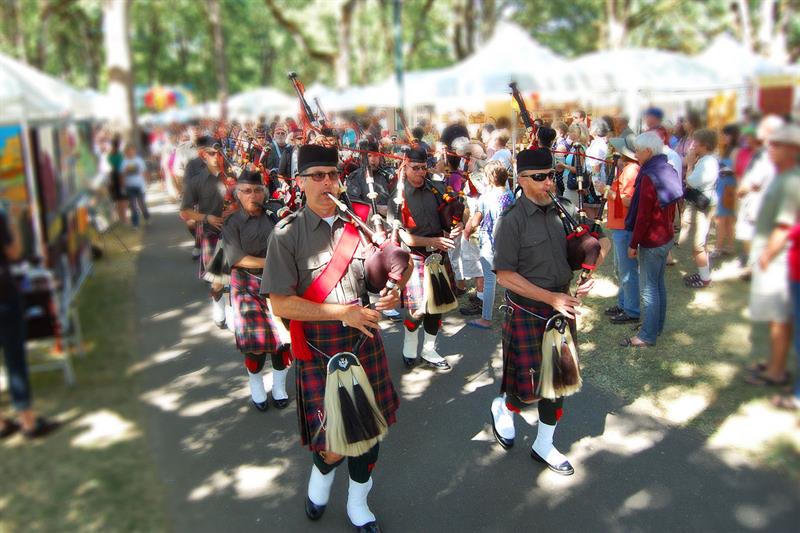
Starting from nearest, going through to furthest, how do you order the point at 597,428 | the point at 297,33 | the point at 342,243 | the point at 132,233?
1. the point at 132,233
2. the point at 342,243
3. the point at 597,428
4. the point at 297,33

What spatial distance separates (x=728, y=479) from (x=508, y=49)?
1361cm

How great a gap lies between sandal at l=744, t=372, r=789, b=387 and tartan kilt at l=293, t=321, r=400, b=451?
2.12m

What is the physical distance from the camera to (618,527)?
3523 mm

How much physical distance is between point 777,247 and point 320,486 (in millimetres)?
2876

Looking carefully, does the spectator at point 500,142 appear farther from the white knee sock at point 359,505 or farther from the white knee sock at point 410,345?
the white knee sock at point 359,505

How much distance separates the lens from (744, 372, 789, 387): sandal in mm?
1521

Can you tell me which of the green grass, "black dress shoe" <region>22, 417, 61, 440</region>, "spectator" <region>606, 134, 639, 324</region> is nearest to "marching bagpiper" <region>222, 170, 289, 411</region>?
the green grass

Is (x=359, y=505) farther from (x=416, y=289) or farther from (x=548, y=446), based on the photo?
(x=416, y=289)

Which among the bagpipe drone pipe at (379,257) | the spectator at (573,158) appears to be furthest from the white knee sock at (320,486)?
the spectator at (573,158)

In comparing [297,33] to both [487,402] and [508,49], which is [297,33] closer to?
[508,49]

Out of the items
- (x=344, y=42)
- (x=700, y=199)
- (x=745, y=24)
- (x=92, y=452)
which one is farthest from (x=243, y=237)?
(x=745, y=24)

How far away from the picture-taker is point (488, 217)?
6531 mm

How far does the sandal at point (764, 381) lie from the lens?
4.99 feet

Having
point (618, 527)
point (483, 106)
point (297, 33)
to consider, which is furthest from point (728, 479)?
point (297, 33)
